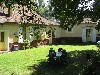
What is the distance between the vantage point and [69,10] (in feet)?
34.6

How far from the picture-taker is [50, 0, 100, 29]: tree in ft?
33.7

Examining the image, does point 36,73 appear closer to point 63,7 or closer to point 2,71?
point 2,71

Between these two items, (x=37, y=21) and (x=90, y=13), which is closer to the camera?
(x=37, y=21)

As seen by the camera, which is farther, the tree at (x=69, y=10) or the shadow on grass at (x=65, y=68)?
the shadow on grass at (x=65, y=68)

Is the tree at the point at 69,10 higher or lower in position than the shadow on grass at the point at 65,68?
higher

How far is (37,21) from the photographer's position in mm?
7512

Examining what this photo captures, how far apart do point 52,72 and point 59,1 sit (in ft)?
24.2

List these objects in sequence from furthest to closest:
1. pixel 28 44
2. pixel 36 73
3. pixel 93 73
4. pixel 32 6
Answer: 1. pixel 28 44
2. pixel 36 73
3. pixel 93 73
4. pixel 32 6

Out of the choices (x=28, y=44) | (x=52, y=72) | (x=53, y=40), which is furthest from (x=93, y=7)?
(x=53, y=40)

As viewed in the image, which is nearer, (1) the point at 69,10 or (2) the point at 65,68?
(1) the point at 69,10

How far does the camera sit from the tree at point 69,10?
33.7 ft

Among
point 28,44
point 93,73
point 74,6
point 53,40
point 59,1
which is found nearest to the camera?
point 59,1

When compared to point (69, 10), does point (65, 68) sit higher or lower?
lower

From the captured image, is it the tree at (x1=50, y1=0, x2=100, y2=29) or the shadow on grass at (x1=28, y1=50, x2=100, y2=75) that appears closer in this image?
the tree at (x1=50, y1=0, x2=100, y2=29)
